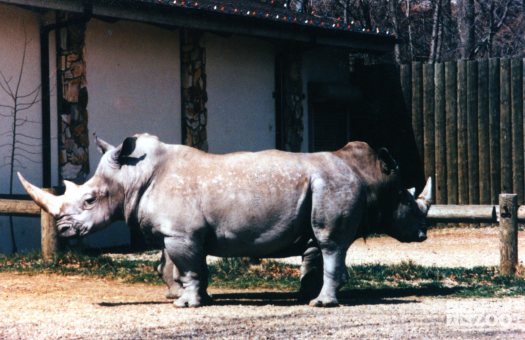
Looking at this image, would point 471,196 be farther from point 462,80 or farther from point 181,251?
point 181,251

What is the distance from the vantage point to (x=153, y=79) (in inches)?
647

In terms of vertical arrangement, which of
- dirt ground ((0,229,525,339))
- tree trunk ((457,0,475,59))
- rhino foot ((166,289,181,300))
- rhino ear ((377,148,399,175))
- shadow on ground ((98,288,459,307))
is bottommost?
shadow on ground ((98,288,459,307))

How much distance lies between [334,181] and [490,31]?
17244mm

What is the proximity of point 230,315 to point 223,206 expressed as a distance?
102 cm

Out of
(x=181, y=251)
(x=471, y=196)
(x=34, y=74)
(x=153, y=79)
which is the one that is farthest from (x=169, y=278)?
(x=471, y=196)

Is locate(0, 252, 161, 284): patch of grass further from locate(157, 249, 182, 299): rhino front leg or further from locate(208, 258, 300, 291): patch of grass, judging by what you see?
locate(157, 249, 182, 299): rhino front leg

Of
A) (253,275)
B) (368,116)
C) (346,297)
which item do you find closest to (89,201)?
(346,297)

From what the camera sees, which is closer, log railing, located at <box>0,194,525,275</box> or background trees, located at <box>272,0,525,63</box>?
log railing, located at <box>0,194,525,275</box>

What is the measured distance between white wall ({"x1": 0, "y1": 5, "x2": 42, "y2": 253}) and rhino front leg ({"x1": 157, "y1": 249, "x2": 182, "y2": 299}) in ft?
16.4

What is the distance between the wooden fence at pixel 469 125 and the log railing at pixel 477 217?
21.8 ft

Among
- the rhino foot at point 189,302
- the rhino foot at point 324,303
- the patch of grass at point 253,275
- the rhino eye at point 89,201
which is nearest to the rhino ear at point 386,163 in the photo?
the rhino foot at point 324,303

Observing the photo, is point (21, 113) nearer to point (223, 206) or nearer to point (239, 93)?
point (239, 93)

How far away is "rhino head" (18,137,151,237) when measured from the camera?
9.47 m

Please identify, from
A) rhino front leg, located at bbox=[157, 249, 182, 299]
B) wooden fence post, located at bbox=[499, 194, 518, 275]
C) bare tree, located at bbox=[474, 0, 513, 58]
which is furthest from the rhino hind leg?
bare tree, located at bbox=[474, 0, 513, 58]
